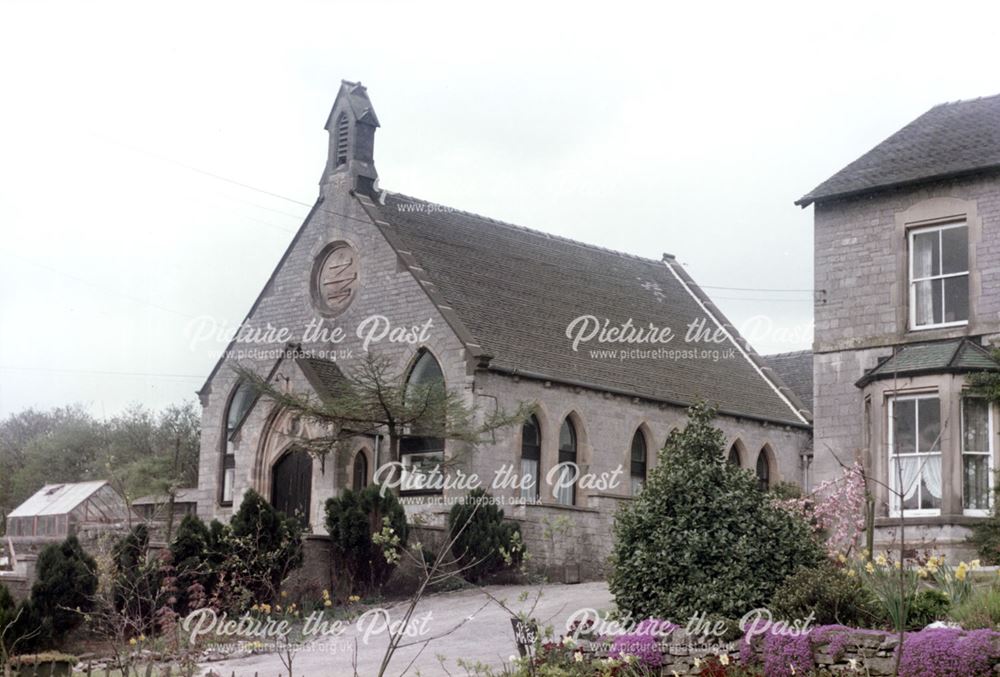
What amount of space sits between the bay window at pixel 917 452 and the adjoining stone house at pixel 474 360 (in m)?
8.43

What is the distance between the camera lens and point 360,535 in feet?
81.6

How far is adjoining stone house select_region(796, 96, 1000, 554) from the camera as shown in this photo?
68.9ft

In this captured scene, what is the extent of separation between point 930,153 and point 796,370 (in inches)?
751

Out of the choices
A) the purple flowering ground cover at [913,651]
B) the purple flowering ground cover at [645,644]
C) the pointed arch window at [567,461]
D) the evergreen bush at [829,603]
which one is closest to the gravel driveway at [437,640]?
the purple flowering ground cover at [645,644]

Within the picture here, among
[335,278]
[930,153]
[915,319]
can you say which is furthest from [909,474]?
[335,278]

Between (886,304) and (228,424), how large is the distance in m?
19.0

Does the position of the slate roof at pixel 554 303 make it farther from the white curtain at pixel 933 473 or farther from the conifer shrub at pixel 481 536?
the white curtain at pixel 933 473

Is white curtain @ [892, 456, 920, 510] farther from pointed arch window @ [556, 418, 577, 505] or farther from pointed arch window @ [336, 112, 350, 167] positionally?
pointed arch window @ [336, 112, 350, 167]

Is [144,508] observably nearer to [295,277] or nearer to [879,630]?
[295,277]

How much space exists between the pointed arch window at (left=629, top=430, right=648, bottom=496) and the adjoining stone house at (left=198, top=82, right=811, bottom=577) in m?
0.06

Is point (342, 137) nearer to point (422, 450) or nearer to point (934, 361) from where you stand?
point (422, 450)

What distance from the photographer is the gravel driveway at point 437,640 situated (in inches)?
687

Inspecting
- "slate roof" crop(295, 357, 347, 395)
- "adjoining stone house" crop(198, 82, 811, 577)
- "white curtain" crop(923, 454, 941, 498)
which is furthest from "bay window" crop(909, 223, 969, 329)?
"slate roof" crop(295, 357, 347, 395)

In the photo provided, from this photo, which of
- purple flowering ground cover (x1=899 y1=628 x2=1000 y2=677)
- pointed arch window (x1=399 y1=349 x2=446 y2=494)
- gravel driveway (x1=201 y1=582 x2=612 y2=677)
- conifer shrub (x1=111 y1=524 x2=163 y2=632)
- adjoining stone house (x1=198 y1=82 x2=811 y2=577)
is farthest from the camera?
adjoining stone house (x1=198 y1=82 x2=811 y2=577)
